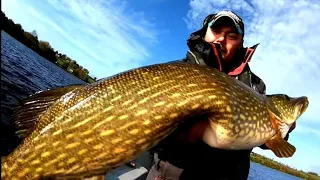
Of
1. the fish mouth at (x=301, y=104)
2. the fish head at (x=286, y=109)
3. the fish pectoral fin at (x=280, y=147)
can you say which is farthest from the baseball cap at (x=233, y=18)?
the fish pectoral fin at (x=280, y=147)

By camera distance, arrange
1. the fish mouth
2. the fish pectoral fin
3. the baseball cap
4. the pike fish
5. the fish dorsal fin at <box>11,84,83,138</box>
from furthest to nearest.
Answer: the baseball cap
the fish mouth
the fish pectoral fin
the fish dorsal fin at <box>11,84,83,138</box>
the pike fish

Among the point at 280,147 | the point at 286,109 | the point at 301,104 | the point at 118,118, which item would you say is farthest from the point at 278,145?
the point at 118,118

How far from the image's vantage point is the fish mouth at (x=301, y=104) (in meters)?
3.41

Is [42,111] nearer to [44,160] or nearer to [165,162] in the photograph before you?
[44,160]

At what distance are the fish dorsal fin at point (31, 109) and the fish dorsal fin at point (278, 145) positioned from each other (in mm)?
2011

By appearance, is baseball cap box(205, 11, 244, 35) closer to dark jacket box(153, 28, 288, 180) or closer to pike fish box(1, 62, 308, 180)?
pike fish box(1, 62, 308, 180)

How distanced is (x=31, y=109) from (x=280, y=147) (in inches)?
91.9

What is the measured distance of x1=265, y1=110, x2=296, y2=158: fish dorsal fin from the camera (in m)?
2.98

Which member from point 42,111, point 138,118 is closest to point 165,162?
point 138,118

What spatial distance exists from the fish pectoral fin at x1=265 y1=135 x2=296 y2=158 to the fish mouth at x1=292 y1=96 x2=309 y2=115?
567 mm

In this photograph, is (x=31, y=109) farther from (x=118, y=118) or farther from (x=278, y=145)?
(x=278, y=145)

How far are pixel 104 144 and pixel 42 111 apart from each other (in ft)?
2.04

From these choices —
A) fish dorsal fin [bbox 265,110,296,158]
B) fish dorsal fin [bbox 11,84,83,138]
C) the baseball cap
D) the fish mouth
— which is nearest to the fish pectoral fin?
fish dorsal fin [bbox 265,110,296,158]

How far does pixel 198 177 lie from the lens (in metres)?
3.09
